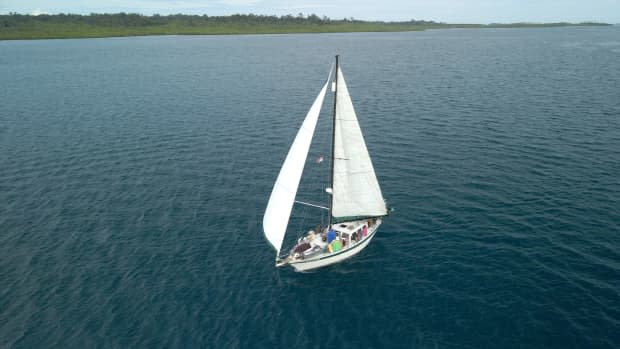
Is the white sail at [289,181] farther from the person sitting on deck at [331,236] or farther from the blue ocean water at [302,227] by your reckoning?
the blue ocean water at [302,227]

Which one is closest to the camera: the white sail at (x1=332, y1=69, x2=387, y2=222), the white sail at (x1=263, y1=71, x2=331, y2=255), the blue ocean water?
the blue ocean water

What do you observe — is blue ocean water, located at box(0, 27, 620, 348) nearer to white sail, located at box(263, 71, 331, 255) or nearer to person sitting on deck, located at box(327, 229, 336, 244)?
person sitting on deck, located at box(327, 229, 336, 244)

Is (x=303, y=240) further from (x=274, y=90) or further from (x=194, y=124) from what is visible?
(x=274, y=90)

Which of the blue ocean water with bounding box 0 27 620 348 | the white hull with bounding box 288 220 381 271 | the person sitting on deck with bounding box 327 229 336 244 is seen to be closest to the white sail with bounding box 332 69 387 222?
the person sitting on deck with bounding box 327 229 336 244

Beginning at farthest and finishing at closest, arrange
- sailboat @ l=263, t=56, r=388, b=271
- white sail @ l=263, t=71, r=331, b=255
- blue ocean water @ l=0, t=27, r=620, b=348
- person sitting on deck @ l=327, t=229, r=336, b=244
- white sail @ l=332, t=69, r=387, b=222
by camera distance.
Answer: person sitting on deck @ l=327, t=229, r=336, b=244
white sail @ l=332, t=69, r=387, b=222
sailboat @ l=263, t=56, r=388, b=271
white sail @ l=263, t=71, r=331, b=255
blue ocean water @ l=0, t=27, r=620, b=348

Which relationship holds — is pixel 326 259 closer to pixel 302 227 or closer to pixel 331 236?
pixel 331 236

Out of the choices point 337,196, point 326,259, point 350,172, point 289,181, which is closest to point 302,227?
point 337,196

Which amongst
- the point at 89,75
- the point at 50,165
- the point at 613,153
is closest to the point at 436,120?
the point at 613,153

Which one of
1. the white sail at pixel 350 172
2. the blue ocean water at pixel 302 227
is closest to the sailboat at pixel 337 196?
the white sail at pixel 350 172
